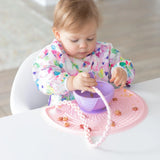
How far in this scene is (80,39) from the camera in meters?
1.18

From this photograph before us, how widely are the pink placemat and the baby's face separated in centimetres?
23

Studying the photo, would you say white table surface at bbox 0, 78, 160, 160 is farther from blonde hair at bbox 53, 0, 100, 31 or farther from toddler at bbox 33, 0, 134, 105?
blonde hair at bbox 53, 0, 100, 31

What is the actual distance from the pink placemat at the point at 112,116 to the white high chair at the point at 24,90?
28 centimetres

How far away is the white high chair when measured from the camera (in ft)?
4.24

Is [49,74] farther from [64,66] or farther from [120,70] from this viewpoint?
[120,70]

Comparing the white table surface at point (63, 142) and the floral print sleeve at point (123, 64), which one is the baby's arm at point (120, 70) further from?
the white table surface at point (63, 142)

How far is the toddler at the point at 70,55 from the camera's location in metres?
1.15

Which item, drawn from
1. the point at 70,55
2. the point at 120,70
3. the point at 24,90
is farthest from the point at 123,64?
the point at 24,90

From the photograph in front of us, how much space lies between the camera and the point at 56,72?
3.86 feet

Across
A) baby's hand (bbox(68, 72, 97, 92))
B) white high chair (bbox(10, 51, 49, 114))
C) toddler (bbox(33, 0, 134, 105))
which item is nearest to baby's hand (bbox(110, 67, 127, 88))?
toddler (bbox(33, 0, 134, 105))

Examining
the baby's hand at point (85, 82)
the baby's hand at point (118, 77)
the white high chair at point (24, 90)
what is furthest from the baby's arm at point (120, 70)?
the white high chair at point (24, 90)

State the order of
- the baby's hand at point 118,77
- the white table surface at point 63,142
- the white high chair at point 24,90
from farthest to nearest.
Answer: the white high chair at point 24,90
the baby's hand at point 118,77
the white table surface at point 63,142

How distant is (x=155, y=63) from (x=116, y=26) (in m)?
1.02

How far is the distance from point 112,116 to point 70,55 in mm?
382
